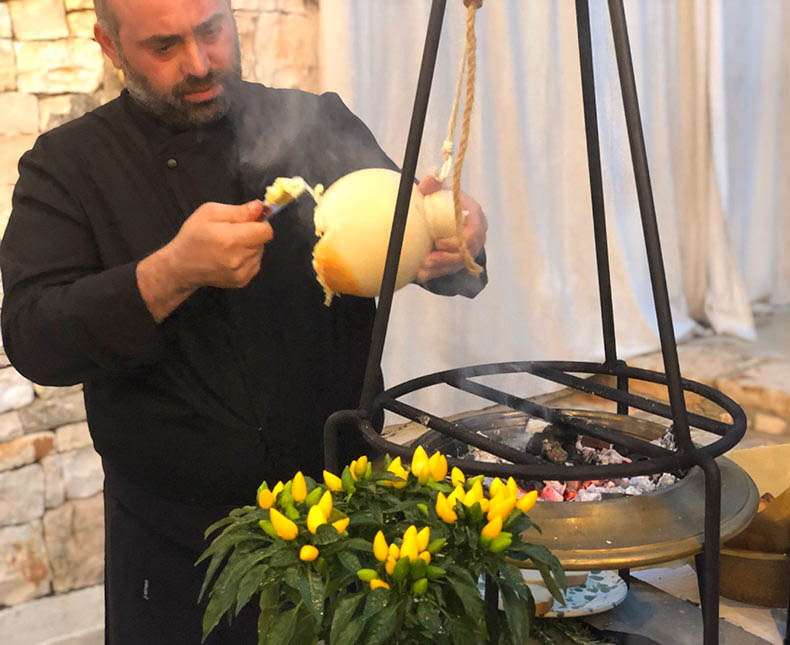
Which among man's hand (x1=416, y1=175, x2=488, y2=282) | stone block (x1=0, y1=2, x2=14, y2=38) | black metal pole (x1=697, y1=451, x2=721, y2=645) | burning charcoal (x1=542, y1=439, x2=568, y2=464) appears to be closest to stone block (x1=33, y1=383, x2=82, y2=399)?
stone block (x1=0, y1=2, x2=14, y2=38)

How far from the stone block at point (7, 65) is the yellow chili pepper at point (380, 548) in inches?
80.7

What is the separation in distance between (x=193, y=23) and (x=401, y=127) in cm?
161

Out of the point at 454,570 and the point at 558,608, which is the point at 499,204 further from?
the point at 454,570

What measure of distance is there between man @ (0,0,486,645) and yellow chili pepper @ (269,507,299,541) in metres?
0.64

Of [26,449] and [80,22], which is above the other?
[80,22]

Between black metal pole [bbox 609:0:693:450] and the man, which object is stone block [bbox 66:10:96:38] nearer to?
the man

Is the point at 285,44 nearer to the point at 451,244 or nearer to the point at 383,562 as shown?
the point at 451,244

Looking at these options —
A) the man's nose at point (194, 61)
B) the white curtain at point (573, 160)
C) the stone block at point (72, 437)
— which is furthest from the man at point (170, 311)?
the white curtain at point (573, 160)

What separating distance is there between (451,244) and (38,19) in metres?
1.65

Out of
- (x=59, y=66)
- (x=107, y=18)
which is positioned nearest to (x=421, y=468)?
(x=107, y=18)

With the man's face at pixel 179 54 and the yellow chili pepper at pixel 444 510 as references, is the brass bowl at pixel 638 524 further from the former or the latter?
the man's face at pixel 179 54

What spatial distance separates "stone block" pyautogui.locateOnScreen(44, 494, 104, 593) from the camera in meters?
2.64

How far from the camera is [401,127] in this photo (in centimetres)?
315

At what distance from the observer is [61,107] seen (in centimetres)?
250
